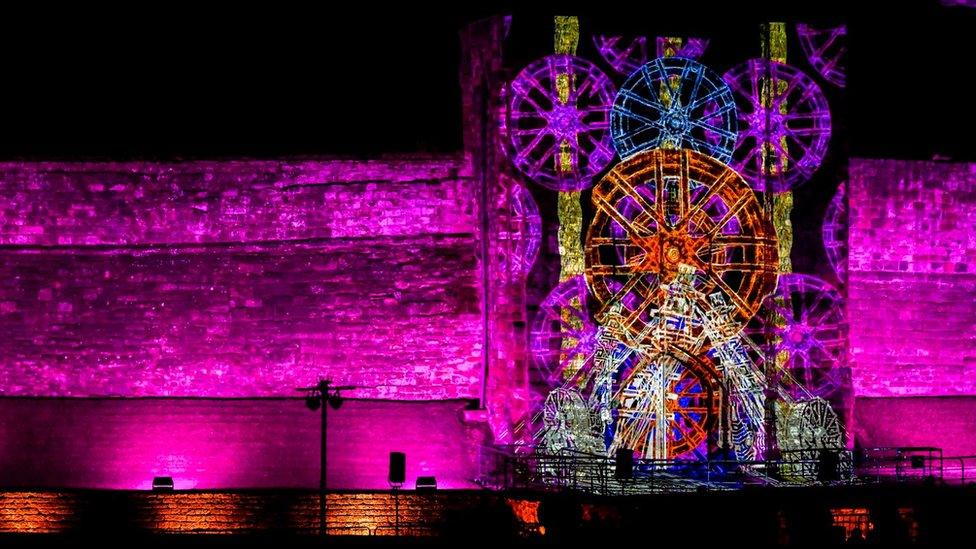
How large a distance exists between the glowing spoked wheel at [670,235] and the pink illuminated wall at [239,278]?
187cm

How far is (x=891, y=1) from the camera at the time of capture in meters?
18.6

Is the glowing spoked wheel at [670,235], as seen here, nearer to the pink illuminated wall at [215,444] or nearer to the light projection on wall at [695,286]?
the light projection on wall at [695,286]

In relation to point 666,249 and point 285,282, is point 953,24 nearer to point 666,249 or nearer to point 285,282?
point 666,249

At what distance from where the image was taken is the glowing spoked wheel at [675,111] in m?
17.3

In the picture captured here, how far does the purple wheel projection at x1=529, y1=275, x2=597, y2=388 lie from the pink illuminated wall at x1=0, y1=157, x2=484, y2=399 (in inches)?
43.4

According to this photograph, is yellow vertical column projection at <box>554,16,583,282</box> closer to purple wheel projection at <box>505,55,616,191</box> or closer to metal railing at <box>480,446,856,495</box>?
purple wheel projection at <box>505,55,616,191</box>

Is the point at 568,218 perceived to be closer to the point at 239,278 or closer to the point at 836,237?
the point at 836,237

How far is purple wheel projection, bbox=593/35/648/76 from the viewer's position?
57.2ft

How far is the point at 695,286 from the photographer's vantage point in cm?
1742

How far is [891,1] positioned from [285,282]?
30.7ft

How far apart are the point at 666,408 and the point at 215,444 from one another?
19.7 feet

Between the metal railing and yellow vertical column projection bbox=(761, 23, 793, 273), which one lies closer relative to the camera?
the metal railing

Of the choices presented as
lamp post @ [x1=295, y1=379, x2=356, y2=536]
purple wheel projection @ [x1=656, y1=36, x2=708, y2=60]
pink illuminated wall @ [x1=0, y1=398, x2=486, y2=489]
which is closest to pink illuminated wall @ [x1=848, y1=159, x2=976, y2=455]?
purple wheel projection @ [x1=656, y1=36, x2=708, y2=60]

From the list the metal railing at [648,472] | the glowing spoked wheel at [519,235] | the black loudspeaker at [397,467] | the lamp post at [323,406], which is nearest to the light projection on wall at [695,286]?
the metal railing at [648,472]
